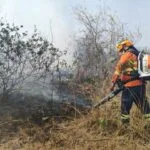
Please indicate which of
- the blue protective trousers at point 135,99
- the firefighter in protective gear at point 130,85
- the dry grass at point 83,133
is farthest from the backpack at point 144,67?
the dry grass at point 83,133

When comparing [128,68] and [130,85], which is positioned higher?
[128,68]

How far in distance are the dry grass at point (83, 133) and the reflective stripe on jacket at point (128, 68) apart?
2.20 feet

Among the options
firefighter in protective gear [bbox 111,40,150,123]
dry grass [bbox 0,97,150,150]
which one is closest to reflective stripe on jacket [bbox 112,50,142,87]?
firefighter in protective gear [bbox 111,40,150,123]

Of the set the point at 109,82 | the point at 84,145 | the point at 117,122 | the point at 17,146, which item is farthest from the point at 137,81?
the point at 109,82

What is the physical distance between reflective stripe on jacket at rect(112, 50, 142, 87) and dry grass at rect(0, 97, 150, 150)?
67 cm

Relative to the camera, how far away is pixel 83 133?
10547 mm

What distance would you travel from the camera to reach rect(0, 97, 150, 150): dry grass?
9898 millimetres

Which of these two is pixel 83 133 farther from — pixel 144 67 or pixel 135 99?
pixel 144 67

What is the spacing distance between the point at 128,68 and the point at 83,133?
5.33ft

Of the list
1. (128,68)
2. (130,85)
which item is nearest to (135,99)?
(130,85)

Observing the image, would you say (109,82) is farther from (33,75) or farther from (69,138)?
(69,138)

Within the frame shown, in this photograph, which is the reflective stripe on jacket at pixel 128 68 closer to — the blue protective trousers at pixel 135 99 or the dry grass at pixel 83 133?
the blue protective trousers at pixel 135 99

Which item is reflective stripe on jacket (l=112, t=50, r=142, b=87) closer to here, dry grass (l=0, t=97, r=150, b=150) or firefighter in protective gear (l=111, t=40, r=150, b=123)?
firefighter in protective gear (l=111, t=40, r=150, b=123)

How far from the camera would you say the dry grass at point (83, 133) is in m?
9.90
